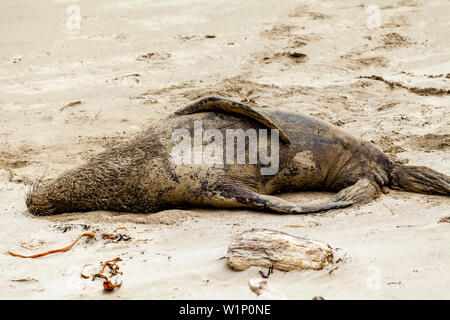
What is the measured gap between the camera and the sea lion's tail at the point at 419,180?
4.54 meters

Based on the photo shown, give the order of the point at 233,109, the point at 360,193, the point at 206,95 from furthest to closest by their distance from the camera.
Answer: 1. the point at 206,95
2. the point at 233,109
3. the point at 360,193

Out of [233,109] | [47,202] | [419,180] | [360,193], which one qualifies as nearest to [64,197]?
[47,202]

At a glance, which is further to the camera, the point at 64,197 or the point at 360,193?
the point at 64,197

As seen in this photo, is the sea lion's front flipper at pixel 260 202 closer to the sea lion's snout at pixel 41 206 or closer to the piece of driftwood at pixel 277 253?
the piece of driftwood at pixel 277 253

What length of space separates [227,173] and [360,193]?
1.08m

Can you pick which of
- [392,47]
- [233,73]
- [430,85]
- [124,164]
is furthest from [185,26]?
[124,164]

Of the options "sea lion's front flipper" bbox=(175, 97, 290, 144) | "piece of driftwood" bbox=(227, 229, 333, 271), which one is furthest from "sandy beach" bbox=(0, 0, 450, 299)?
"sea lion's front flipper" bbox=(175, 97, 290, 144)

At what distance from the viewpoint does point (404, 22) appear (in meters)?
9.14

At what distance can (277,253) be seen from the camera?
10.5ft

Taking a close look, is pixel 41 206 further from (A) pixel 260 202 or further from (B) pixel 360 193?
(B) pixel 360 193

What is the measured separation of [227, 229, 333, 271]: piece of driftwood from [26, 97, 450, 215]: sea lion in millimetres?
1145

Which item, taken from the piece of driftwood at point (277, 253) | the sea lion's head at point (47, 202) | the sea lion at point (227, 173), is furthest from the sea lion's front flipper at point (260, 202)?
the sea lion's head at point (47, 202)

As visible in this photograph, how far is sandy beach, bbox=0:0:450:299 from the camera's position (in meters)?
3.15

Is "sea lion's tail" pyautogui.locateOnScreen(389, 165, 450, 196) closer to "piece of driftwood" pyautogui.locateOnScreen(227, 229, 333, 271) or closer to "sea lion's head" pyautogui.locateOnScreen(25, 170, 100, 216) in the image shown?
"piece of driftwood" pyautogui.locateOnScreen(227, 229, 333, 271)
